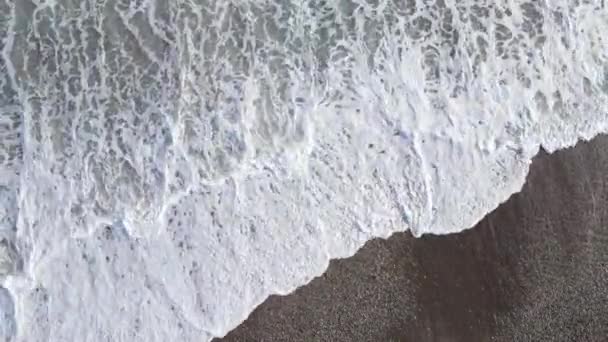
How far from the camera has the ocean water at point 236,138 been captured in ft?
3.79

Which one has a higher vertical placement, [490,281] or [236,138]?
[236,138]

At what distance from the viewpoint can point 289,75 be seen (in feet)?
3.96

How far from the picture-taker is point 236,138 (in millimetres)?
1184

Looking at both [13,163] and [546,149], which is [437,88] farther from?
[13,163]

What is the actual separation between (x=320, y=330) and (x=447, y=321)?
22cm

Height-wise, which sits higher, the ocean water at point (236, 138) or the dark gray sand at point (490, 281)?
the ocean water at point (236, 138)

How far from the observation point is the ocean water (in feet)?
3.79

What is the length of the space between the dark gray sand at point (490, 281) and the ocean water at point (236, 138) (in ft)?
0.11

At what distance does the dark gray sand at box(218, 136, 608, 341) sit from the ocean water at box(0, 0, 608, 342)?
0.03 meters

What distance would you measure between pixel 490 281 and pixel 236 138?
0.51 metres

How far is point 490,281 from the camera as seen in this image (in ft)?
3.94

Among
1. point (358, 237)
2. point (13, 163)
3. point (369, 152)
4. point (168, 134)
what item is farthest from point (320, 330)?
point (13, 163)

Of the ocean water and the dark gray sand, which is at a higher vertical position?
the ocean water

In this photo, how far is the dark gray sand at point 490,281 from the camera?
117 centimetres
